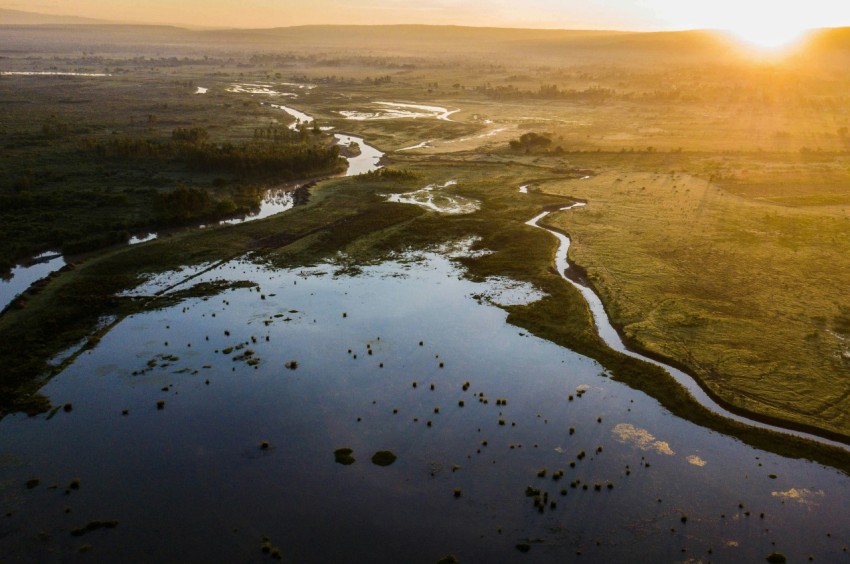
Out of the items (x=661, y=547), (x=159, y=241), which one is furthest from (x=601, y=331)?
(x=159, y=241)

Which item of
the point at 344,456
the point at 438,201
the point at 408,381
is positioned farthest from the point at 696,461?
the point at 438,201

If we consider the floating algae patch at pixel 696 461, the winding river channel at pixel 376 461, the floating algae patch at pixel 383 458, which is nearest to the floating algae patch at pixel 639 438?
the winding river channel at pixel 376 461

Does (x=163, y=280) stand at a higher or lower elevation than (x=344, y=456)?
higher

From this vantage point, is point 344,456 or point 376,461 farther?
point 344,456

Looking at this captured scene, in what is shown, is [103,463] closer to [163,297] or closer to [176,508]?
[176,508]

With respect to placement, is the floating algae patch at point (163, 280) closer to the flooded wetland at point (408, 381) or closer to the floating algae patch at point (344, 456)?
the flooded wetland at point (408, 381)

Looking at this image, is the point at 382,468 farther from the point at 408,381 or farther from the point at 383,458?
the point at 408,381
